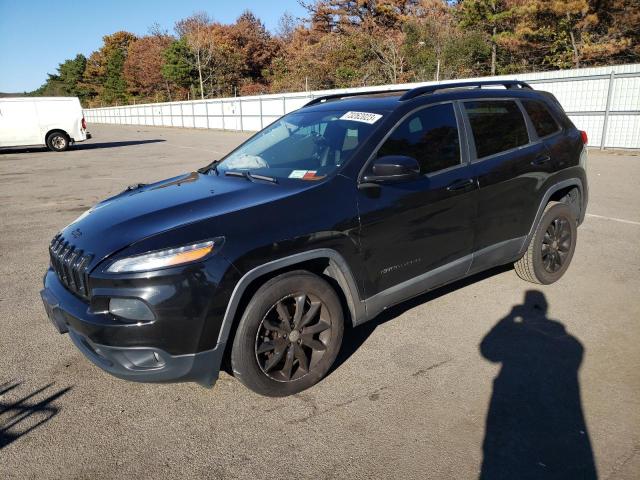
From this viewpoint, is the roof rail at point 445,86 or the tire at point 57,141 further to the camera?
the tire at point 57,141

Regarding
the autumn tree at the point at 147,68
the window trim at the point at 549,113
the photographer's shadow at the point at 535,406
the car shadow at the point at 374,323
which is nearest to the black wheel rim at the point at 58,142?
the car shadow at the point at 374,323

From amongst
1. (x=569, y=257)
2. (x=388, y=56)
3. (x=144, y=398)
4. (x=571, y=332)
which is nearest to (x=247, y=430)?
(x=144, y=398)

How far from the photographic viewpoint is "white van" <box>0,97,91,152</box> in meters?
18.6

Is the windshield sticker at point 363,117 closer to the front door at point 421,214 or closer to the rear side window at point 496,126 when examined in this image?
the front door at point 421,214

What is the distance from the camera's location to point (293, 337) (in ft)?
9.35

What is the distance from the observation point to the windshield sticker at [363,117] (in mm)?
3324

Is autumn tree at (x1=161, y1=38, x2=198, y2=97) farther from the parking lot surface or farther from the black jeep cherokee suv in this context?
the black jeep cherokee suv

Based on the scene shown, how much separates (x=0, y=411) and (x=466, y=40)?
1208 inches

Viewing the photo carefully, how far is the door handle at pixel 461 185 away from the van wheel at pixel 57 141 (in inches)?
812

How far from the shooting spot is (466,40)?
28672 millimetres

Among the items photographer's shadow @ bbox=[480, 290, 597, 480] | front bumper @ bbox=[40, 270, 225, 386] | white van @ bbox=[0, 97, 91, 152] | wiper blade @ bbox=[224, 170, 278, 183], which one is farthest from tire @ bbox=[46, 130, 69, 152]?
photographer's shadow @ bbox=[480, 290, 597, 480]

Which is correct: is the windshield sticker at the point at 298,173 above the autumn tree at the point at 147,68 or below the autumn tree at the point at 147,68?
below

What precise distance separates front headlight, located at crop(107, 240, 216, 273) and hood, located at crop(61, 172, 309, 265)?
0.38 ft

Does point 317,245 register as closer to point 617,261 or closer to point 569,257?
point 569,257
